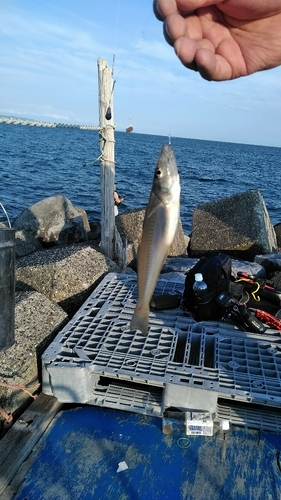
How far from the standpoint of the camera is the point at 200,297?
462 centimetres

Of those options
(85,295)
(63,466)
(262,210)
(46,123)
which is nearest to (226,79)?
(63,466)

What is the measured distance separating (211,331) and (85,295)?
2.28 m

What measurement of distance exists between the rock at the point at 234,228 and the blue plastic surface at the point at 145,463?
20.7 feet

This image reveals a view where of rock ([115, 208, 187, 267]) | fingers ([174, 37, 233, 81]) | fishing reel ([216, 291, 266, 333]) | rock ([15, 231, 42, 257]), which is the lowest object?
rock ([15, 231, 42, 257])

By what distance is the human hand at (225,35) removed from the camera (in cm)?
201

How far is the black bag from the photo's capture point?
470cm

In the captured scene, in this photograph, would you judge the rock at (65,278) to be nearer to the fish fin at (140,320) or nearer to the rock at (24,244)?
the rock at (24,244)

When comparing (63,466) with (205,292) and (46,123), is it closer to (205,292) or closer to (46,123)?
(205,292)

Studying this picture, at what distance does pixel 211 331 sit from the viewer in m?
4.58

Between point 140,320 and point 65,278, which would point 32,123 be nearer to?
point 65,278

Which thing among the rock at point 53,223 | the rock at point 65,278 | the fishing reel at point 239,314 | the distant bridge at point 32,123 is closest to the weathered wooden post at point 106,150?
the distant bridge at point 32,123

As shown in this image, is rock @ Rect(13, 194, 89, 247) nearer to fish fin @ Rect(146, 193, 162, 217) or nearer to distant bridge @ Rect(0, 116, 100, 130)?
distant bridge @ Rect(0, 116, 100, 130)

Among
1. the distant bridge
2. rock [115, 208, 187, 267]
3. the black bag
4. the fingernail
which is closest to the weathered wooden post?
the distant bridge

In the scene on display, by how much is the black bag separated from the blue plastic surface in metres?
1.48
